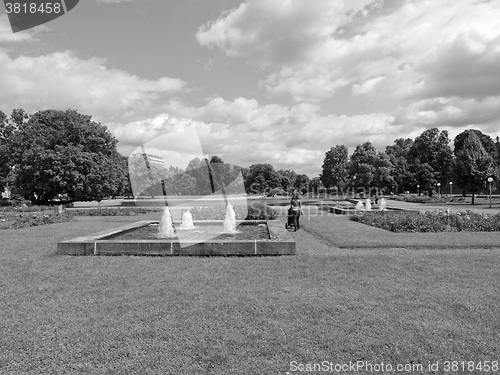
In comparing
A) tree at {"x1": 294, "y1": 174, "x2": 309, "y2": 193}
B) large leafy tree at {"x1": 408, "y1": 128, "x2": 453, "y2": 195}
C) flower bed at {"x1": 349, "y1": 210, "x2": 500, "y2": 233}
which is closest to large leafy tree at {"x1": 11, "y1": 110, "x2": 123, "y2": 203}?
flower bed at {"x1": 349, "y1": 210, "x2": 500, "y2": 233}

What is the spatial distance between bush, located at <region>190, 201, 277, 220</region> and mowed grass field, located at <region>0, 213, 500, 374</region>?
9096mm

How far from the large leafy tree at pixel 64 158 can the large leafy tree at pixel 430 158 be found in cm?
5229

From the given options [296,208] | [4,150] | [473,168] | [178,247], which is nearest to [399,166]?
[473,168]

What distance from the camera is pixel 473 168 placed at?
40.8 metres

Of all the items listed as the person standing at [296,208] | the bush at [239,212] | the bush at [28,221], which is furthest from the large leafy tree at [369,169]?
the bush at [28,221]

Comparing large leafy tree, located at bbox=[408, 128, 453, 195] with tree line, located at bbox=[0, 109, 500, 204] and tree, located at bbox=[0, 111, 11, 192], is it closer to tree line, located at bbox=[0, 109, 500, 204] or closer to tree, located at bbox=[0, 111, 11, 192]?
tree line, located at bbox=[0, 109, 500, 204]

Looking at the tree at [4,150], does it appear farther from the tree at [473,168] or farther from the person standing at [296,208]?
the tree at [473,168]

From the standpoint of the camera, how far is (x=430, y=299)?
18.2ft

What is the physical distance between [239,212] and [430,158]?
6093 cm

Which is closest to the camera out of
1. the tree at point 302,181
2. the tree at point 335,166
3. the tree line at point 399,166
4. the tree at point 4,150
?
the tree at point 4,150

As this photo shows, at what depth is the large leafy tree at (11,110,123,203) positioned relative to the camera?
3269 cm

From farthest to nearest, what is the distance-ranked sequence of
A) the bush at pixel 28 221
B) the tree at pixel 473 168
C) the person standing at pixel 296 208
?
1. the tree at pixel 473 168
2. the bush at pixel 28 221
3. the person standing at pixel 296 208

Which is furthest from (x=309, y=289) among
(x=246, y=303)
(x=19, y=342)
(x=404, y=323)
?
(x=19, y=342)

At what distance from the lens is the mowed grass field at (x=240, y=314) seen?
148 inches
